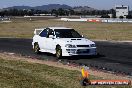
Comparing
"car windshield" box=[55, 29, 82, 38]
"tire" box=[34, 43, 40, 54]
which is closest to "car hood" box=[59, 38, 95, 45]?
"car windshield" box=[55, 29, 82, 38]

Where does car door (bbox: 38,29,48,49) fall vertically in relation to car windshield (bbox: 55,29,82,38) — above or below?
below

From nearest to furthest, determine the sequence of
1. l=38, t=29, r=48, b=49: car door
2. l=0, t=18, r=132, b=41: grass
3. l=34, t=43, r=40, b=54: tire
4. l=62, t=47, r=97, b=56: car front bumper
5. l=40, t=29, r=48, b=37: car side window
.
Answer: l=62, t=47, r=97, b=56: car front bumper, l=38, t=29, r=48, b=49: car door, l=40, t=29, r=48, b=37: car side window, l=34, t=43, r=40, b=54: tire, l=0, t=18, r=132, b=41: grass

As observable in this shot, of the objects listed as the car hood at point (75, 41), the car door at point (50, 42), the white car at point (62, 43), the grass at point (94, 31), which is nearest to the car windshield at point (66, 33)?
the white car at point (62, 43)

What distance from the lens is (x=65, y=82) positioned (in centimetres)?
1224

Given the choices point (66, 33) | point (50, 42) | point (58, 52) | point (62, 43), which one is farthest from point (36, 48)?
point (62, 43)

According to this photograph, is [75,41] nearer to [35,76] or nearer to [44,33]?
[44,33]

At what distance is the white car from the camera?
787 inches

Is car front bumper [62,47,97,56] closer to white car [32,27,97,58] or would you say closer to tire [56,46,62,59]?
white car [32,27,97,58]

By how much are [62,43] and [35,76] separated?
6757mm

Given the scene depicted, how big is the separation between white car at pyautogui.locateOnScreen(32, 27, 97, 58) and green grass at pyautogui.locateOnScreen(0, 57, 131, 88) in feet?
10.5

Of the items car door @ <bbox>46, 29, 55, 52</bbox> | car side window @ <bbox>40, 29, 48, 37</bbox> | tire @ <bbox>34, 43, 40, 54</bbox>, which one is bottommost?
tire @ <bbox>34, 43, 40, 54</bbox>

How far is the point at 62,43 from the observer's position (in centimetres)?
2031

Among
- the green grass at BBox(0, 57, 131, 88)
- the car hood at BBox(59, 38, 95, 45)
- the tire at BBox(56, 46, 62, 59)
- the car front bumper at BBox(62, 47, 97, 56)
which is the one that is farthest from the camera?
the tire at BBox(56, 46, 62, 59)

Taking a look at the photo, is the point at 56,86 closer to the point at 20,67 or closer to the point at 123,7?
the point at 20,67
